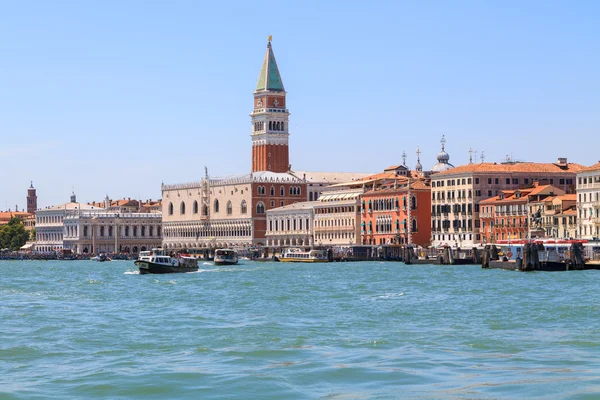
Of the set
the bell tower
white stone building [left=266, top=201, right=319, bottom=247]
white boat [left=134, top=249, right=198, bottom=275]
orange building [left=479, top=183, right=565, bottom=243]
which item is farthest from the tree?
white boat [left=134, top=249, right=198, bottom=275]

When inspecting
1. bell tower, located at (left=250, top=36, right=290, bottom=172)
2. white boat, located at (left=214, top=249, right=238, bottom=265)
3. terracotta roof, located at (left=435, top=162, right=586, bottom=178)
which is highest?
bell tower, located at (left=250, top=36, right=290, bottom=172)

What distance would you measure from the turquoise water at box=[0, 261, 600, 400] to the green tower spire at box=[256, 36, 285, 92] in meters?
94.7

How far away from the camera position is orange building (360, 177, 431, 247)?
106062 mm

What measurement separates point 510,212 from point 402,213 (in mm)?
15581

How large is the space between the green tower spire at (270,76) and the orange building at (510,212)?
4723 cm

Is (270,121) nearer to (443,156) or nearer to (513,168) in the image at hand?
(443,156)

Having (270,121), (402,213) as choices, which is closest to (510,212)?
(402,213)

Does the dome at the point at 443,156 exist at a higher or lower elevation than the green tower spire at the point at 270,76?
lower

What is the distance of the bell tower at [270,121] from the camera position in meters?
140

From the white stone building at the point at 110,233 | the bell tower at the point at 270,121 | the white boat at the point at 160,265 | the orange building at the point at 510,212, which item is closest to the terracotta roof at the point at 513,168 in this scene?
the orange building at the point at 510,212

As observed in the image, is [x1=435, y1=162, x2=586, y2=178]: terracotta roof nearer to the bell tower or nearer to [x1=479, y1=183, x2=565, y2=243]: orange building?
[x1=479, y1=183, x2=565, y2=243]: orange building

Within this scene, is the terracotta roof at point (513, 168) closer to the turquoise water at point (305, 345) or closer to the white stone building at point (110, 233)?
the turquoise water at point (305, 345)

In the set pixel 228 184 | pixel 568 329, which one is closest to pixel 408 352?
pixel 568 329

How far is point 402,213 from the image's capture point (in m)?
107
